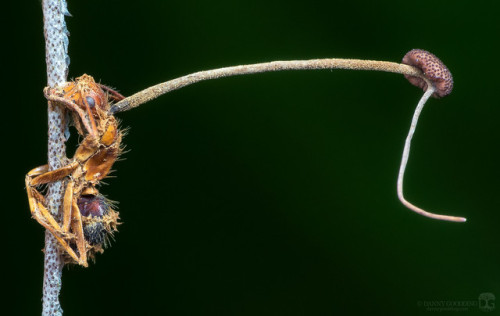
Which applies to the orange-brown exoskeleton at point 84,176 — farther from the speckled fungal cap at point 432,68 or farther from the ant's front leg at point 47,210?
the speckled fungal cap at point 432,68

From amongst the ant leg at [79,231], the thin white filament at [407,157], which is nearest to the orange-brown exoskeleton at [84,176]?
the ant leg at [79,231]

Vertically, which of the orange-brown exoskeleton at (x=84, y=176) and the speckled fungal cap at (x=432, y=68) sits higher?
the speckled fungal cap at (x=432, y=68)

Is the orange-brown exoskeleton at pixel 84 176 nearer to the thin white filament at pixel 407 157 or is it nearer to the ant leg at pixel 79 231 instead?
the ant leg at pixel 79 231

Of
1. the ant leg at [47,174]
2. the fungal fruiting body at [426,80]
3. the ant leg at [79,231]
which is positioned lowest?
the ant leg at [79,231]

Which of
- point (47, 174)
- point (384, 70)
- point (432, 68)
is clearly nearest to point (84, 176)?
point (47, 174)

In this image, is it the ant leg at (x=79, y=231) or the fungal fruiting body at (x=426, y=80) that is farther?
the fungal fruiting body at (x=426, y=80)

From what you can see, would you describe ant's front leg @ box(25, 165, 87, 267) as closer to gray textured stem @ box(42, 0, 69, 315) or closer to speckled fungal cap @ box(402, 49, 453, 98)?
gray textured stem @ box(42, 0, 69, 315)

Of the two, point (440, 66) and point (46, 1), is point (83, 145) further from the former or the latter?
point (440, 66)
